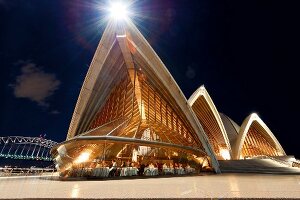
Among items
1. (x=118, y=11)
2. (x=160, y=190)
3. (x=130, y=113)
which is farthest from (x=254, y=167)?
(x=118, y=11)

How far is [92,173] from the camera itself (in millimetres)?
12320

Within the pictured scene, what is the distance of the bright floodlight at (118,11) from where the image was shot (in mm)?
16391

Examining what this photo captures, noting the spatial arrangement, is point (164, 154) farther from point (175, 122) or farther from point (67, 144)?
point (67, 144)

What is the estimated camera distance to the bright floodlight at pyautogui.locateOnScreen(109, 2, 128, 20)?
16391 mm

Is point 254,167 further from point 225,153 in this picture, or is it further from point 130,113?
point 225,153

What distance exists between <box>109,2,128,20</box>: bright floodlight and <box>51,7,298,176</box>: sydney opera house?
42 centimetres

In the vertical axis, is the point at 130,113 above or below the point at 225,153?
above

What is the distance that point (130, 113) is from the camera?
2216 cm

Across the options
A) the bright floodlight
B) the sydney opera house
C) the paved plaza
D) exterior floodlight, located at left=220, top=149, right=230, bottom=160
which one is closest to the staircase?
the sydney opera house

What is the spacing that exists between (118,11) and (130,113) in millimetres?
9620

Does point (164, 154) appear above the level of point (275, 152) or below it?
below

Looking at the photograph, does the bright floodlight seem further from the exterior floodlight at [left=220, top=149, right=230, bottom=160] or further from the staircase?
the exterior floodlight at [left=220, top=149, right=230, bottom=160]

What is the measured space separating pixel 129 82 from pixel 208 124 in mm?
17999

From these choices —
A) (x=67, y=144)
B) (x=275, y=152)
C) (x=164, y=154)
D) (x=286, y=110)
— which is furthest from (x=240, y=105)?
(x=67, y=144)
